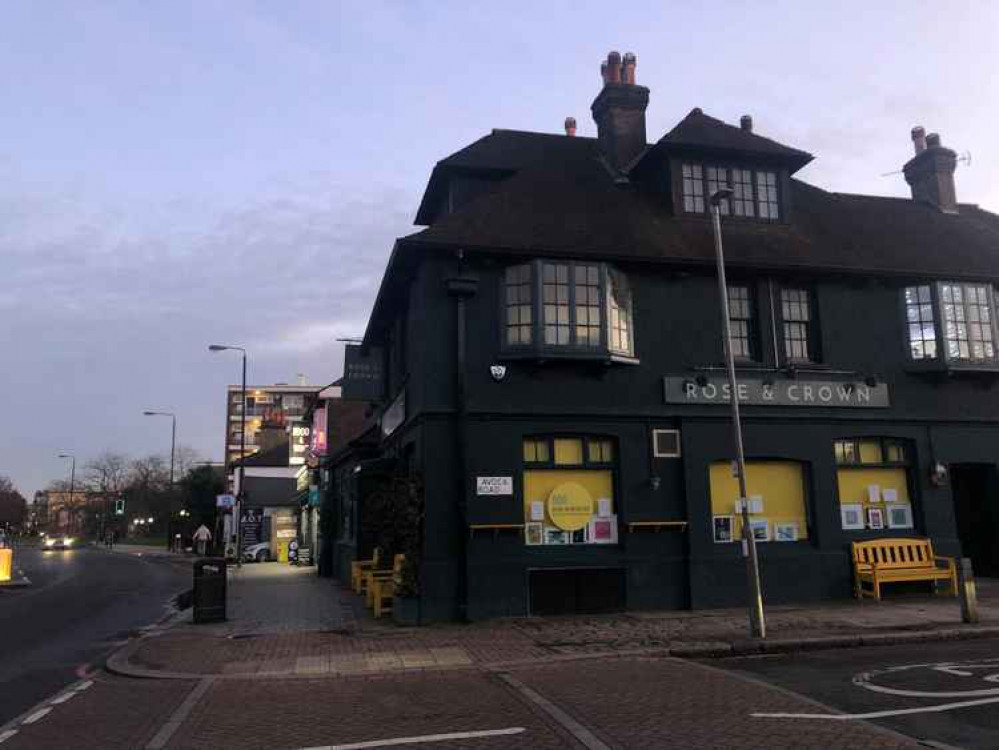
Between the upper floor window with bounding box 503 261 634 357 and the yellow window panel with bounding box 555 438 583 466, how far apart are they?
6.40 feet

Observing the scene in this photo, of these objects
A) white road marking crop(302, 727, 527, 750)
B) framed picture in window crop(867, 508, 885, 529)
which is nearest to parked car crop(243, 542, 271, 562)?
framed picture in window crop(867, 508, 885, 529)

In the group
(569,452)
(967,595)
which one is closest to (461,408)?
(569,452)

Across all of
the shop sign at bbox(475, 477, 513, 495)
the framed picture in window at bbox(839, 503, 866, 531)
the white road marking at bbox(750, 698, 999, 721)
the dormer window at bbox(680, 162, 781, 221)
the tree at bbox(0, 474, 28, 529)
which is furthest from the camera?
the tree at bbox(0, 474, 28, 529)

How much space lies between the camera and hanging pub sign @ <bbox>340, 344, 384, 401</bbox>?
2319cm

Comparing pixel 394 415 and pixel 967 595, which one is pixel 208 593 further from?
pixel 967 595

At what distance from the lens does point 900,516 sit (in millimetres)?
18234

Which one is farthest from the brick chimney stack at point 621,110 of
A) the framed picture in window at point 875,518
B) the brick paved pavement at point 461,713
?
the brick paved pavement at point 461,713

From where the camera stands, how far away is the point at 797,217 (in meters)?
20.1

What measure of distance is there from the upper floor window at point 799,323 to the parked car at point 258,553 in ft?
112

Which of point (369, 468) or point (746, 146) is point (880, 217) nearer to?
point (746, 146)

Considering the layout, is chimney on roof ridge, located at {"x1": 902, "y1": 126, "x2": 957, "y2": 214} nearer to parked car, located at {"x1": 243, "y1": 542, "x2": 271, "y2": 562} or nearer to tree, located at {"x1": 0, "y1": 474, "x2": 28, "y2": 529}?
parked car, located at {"x1": 243, "y1": 542, "x2": 271, "y2": 562}

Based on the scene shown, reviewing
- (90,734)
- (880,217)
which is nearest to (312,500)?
(880,217)

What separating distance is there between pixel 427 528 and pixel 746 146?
1143 cm

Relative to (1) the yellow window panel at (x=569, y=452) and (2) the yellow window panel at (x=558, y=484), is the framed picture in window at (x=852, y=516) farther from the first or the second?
(1) the yellow window panel at (x=569, y=452)
